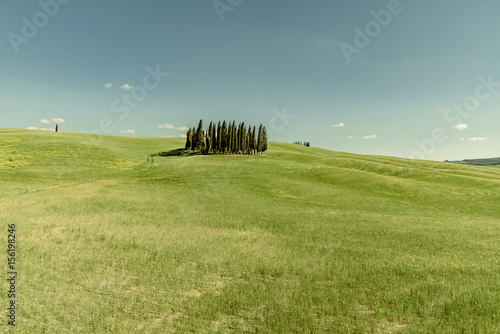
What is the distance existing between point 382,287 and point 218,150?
3132 inches

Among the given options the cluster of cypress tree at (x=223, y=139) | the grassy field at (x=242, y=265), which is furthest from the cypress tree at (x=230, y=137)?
the grassy field at (x=242, y=265)

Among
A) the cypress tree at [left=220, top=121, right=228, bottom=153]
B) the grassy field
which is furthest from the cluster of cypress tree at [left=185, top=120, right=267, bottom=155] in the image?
the grassy field

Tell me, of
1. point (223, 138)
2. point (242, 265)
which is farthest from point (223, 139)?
point (242, 265)

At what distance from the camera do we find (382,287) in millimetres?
10164

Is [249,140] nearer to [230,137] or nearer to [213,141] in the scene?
[230,137]

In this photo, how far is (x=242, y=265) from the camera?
12.3m

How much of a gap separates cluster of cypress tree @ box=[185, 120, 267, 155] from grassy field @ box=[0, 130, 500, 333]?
188ft

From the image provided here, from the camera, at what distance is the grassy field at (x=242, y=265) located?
8.13 metres

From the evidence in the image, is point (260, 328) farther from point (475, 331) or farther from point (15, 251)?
point (15, 251)

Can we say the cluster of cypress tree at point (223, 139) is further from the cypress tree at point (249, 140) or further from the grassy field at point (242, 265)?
the grassy field at point (242, 265)

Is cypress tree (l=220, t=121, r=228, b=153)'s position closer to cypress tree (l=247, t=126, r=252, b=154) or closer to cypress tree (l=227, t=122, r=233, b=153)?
cypress tree (l=227, t=122, r=233, b=153)

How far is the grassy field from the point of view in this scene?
320 inches

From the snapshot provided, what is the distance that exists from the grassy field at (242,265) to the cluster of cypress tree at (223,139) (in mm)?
57239

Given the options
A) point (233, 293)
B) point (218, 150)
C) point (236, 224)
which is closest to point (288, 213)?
point (236, 224)
